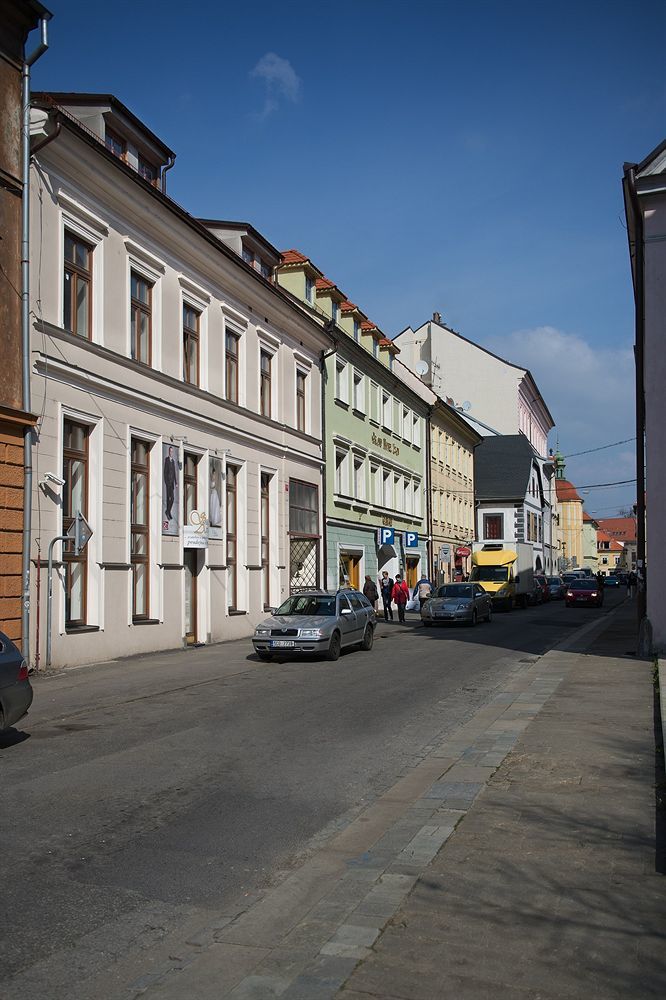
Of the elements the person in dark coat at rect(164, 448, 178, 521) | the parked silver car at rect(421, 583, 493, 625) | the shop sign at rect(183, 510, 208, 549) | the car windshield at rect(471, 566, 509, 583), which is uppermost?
the person in dark coat at rect(164, 448, 178, 521)

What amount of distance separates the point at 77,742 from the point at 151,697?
3801mm

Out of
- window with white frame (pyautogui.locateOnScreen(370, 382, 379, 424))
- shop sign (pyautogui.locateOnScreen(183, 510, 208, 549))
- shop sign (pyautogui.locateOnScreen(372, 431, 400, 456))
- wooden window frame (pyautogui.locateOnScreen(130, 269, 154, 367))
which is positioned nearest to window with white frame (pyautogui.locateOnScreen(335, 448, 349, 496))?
shop sign (pyautogui.locateOnScreen(372, 431, 400, 456))

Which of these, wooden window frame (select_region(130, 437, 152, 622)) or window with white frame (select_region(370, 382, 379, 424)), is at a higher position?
window with white frame (select_region(370, 382, 379, 424))

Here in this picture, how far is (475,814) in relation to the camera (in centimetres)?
684

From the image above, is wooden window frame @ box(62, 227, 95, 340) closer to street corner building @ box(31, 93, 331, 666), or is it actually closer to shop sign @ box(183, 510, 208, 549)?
street corner building @ box(31, 93, 331, 666)

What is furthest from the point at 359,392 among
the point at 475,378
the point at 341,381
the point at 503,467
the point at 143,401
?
the point at 475,378

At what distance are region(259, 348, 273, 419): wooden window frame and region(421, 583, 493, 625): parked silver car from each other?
8356 mm

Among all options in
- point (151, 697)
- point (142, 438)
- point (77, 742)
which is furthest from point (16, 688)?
point (142, 438)

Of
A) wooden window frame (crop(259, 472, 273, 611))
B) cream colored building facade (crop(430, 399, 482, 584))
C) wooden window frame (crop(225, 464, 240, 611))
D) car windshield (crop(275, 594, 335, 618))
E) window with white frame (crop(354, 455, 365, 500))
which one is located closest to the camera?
car windshield (crop(275, 594, 335, 618))

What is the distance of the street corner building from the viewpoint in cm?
1800

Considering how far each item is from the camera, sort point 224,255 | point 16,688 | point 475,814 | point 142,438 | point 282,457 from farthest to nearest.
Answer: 1. point 282,457
2. point 224,255
3. point 142,438
4. point 16,688
5. point 475,814

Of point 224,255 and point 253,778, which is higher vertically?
point 224,255

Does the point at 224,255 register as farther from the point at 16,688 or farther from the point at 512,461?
the point at 512,461

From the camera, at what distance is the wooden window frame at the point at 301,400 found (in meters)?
31.9
